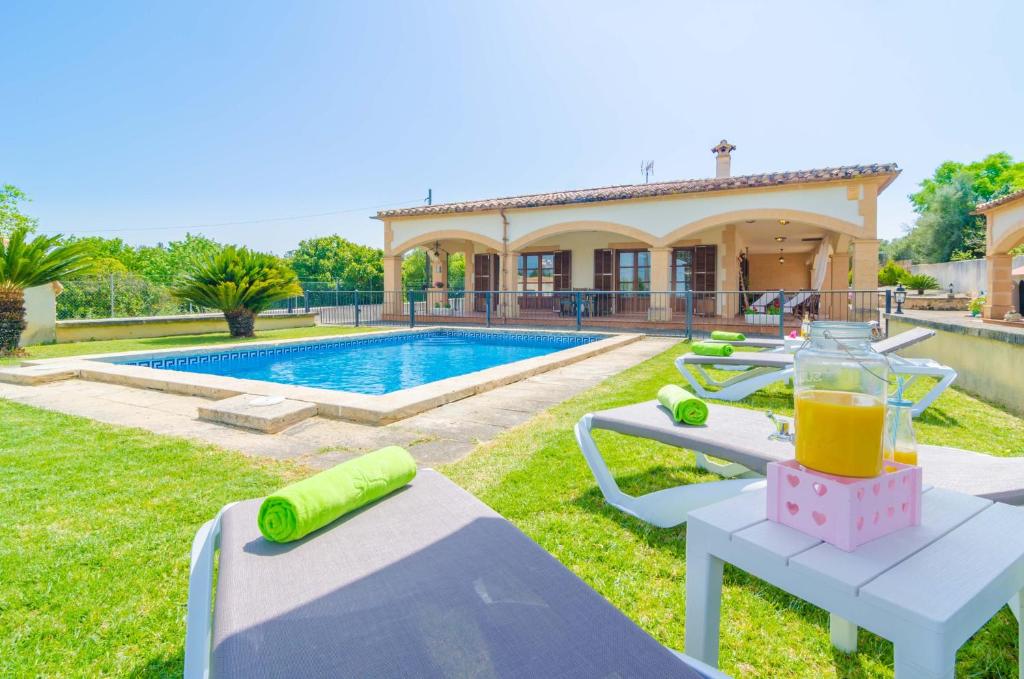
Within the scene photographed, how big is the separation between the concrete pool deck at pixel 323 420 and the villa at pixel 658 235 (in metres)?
7.94

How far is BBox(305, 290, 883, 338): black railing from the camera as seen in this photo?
42.5 feet

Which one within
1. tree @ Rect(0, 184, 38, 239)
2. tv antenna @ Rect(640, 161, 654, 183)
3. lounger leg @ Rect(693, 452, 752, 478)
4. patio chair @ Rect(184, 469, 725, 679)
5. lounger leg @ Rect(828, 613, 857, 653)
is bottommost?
lounger leg @ Rect(828, 613, 857, 653)

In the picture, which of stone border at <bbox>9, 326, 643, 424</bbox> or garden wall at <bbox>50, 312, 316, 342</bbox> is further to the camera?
garden wall at <bbox>50, 312, 316, 342</bbox>

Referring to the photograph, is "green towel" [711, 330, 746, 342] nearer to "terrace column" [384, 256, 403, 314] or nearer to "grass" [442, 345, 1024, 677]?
Result: "grass" [442, 345, 1024, 677]

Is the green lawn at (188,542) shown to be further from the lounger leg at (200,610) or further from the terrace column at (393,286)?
the terrace column at (393,286)

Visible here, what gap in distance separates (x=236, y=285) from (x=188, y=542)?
10.6 meters

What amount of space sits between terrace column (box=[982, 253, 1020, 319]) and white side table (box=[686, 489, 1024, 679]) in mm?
16706

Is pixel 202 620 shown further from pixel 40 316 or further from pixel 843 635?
pixel 40 316

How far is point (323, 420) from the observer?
15.0 ft

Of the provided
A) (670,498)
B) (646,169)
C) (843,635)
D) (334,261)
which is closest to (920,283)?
(646,169)

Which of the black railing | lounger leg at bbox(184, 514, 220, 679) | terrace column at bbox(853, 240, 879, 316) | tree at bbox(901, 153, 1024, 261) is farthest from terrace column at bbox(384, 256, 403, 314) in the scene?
tree at bbox(901, 153, 1024, 261)

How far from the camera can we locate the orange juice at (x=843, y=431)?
1104 mm

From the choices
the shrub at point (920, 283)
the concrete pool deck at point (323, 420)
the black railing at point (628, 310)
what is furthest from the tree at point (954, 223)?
the concrete pool deck at point (323, 420)

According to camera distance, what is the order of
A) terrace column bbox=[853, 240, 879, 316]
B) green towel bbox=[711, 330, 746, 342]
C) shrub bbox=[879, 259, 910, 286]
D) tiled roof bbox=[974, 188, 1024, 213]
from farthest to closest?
shrub bbox=[879, 259, 910, 286] < terrace column bbox=[853, 240, 879, 316] < tiled roof bbox=[974, 188, 1024, 213] < green towel bbox=[711, 330, 746, 342]
